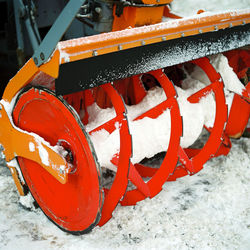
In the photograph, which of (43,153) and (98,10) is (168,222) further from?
(98,10)

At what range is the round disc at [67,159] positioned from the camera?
1.58 meters

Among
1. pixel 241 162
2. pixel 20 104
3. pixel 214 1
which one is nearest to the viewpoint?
pixel 20 104

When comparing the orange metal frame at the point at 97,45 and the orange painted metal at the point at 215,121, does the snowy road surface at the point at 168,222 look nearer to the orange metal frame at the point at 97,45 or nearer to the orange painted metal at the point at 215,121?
the orange painted metal at the point at 215,121

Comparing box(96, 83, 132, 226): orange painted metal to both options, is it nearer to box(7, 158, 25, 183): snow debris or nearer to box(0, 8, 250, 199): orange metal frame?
box(0, 8, 250, 199): orange metal frame

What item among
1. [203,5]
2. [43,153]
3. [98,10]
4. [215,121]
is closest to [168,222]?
[215,121]

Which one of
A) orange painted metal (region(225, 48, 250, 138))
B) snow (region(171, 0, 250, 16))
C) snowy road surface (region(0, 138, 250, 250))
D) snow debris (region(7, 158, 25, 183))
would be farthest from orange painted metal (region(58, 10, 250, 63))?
snow (region(171, 0, 250, 16))

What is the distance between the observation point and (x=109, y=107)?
233cm

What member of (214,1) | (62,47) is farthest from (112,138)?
(214,1)

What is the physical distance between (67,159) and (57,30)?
0.66m

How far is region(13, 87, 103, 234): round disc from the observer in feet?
5.18

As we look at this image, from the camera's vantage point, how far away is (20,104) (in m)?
1.82

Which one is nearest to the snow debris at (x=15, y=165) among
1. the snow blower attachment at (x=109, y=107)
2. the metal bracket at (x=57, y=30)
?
the snow blower attachment at (x=109, y=107)

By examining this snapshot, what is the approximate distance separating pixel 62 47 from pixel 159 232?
1231 millimetres

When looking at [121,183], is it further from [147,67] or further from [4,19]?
[4,19]
